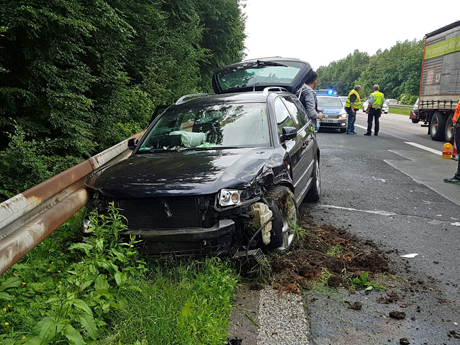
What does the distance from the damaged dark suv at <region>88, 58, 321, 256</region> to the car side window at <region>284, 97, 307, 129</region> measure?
3.6 inches

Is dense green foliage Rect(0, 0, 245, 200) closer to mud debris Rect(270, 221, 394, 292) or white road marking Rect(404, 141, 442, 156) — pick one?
mud debris Rect(270, 221, 394, 292)

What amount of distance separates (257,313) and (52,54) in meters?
5.17

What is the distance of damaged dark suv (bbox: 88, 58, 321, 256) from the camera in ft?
12.2

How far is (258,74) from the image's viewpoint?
30.3ft

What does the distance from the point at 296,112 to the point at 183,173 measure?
3.21m

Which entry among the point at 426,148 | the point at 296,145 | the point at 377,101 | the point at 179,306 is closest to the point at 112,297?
the point at 179,306

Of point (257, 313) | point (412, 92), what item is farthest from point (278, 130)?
point (412, 92)

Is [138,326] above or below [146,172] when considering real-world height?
below

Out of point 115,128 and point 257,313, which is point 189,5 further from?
point 257,313

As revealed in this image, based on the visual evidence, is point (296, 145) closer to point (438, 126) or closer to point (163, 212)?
point (163, 212)

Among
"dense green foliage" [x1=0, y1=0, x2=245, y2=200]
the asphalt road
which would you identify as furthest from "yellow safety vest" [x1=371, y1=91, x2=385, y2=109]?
"dense green foliage" [x1=0, y1=0, x2=245, y2=200]

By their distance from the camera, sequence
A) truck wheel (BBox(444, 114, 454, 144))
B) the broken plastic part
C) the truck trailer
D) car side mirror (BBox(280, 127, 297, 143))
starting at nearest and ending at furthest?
the broken plastic part
car side mirror (BBox(280, 127, 297, 143))
the truck trailer
truck wheel (BBox(444, 114, 454, 144))

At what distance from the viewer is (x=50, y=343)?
2.74 meters

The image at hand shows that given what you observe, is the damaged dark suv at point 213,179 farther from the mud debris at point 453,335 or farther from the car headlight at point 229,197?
the mud debris at point 453,335
